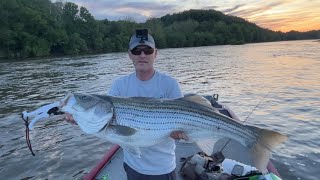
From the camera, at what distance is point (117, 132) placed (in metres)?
3.94

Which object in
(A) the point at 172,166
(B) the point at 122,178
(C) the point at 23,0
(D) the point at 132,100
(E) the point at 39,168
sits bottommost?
(E) the point at 39,168

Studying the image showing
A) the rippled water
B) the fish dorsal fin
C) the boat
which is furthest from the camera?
the rippled water

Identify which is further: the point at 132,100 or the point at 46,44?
the point at 46,44

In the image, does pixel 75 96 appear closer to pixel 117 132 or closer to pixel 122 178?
pixel 117 132

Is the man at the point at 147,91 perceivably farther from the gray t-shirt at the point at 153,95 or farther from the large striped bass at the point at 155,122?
the large striped bass at the point at 155,122

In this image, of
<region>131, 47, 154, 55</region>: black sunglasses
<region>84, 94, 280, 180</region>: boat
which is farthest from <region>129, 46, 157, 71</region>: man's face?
<region>84, 94, 280, 180</region>: boat

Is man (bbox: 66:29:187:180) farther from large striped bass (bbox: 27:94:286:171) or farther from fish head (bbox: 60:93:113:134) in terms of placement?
fish head (bbox: 60:93:113:134)

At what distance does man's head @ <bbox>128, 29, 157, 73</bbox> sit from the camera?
4.31m

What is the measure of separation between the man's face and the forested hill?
72.7m

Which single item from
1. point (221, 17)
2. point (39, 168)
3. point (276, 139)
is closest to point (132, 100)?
point (276, 139)

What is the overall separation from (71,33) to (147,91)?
97545mm

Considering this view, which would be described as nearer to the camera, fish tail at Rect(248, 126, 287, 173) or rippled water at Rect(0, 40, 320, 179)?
fish tail at Rect(248, 126, 287, 173)

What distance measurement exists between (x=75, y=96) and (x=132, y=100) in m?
0.64

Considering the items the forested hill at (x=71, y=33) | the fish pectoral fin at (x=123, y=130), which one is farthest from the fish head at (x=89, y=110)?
the forested hill at (x=71, y=33)
